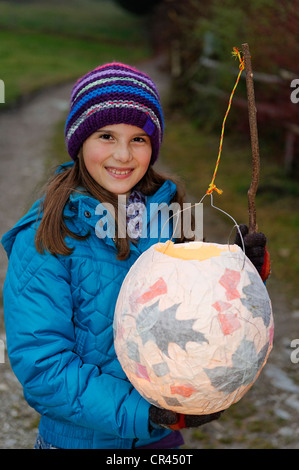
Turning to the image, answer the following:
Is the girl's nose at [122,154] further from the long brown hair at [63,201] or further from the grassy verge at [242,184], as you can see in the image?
the grassy verge at [242,184]

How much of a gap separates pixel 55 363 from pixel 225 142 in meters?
9.18

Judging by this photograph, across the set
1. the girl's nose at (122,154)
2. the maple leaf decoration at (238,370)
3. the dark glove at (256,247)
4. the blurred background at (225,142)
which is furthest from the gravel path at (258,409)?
the maple leaf decoration at (238,370)

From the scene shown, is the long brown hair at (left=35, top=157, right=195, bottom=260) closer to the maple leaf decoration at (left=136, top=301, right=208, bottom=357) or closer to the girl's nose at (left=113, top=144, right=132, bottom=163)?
Answer: the girl's nose at (left=113, top=144, right=132, bottom=163)

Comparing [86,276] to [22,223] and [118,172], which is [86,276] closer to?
[22,223]

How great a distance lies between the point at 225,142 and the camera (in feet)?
34.8

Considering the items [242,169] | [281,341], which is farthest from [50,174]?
[242,169]

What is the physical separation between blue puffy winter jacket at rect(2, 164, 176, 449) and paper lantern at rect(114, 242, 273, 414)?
0.80 ft

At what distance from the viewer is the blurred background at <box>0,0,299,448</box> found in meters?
3.77

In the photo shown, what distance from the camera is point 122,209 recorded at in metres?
2.16

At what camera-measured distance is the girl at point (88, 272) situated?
6.09 feet

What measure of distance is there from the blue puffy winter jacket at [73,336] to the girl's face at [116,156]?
12cm

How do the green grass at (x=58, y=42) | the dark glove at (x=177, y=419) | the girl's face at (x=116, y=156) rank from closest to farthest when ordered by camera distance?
the dark glove at (x=177, y=419) < the girl's face at (x=116, y=156) < the green grass at (x=58, y=42)

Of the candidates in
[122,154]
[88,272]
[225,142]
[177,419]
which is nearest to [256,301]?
[177,419]

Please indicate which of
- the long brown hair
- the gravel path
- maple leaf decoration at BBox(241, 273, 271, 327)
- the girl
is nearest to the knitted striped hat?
the girl
